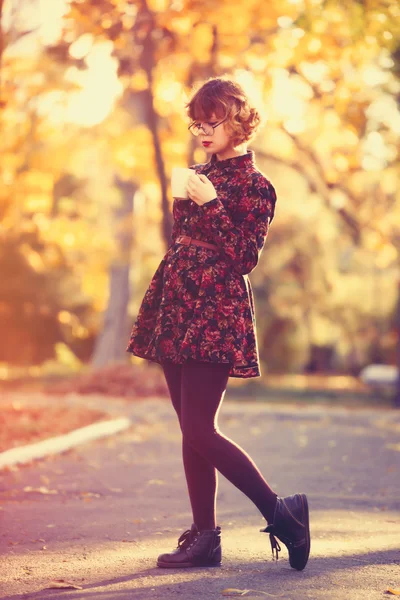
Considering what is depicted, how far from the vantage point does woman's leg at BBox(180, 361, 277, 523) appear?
411 cm

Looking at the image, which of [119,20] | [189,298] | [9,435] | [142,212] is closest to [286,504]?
[189,298]

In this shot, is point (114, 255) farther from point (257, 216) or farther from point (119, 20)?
point (257, 216)

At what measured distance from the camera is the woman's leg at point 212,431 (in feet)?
13.5

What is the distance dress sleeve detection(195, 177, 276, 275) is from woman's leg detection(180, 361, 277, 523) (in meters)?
0.43

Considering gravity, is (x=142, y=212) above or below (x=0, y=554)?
above

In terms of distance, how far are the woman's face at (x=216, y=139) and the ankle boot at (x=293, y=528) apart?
4.71 ft

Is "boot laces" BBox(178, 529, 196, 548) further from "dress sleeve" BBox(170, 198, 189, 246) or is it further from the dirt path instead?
"dress sleeve" BBox(170, 198, 189, 246)

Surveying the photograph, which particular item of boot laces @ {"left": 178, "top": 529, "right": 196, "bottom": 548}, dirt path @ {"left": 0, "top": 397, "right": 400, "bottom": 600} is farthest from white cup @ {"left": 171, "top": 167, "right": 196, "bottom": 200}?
dirt path @ {"left": 0, "top": 397, "right": 400, "bottom": 600}

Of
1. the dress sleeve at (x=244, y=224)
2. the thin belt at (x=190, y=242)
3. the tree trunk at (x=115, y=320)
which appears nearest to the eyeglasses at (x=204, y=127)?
the dress sleeve at (x=244, y=224)

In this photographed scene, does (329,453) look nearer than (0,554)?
No

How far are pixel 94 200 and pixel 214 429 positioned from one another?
67.3 feet

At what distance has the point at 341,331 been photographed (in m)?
34.9

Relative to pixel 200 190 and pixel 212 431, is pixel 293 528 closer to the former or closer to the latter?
pixel 212 431

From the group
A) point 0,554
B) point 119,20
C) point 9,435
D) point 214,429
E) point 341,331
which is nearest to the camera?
point 214,429
